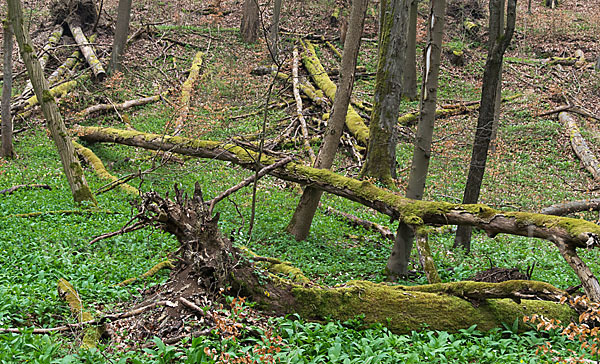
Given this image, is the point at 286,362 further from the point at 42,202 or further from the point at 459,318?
the point at 42,202

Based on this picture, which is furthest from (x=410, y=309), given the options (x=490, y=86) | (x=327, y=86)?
(x=327, y=86)

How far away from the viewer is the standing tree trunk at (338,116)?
8148mm

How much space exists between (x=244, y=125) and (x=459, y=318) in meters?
12.4

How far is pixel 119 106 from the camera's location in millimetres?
17156

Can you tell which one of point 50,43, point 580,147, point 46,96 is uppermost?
point 50,43

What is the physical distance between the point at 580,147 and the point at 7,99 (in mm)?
18447

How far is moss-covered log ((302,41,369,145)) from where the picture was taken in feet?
49.9

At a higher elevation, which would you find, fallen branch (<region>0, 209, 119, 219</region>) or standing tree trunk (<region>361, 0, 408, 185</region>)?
standing tree trunk (<region>361, 0, 408, 185</region>)

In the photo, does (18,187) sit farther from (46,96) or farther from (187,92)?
(187,92)

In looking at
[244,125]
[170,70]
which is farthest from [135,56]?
[244,125]

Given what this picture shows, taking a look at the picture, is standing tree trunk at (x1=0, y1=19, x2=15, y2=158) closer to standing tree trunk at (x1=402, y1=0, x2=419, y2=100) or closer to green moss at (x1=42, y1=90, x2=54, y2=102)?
green moss at (x1=42, y1=90, x2=54, y2=102)

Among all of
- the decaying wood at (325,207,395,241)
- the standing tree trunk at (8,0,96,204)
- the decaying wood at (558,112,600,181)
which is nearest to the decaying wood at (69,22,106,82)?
the standing tree trunk at (8,0,96,204)

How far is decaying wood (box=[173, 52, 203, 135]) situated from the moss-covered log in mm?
4389

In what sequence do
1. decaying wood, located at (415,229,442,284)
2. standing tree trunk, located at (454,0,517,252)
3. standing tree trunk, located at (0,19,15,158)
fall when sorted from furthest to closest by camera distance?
standing tree trunk, located at (0,19,15,158) → standing tree trunk, located at (454,0,517,252) → decaying wood, located at (415,229,442,284)
